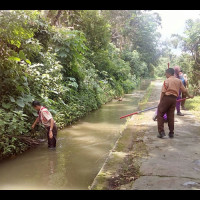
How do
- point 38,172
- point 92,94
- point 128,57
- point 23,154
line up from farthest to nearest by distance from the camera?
point 128,57
point 92,94
point 23,154
point 38,172

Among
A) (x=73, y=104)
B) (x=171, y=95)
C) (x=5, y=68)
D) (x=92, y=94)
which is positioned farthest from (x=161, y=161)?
(x=92, y=94)

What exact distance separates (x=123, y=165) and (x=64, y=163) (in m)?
1.53

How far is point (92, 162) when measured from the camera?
5242 millimetres

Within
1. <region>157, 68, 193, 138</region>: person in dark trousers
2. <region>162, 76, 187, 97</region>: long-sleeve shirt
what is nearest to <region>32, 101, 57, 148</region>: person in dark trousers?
<region>157, 68, 193, 138</region>: person in dark trousers

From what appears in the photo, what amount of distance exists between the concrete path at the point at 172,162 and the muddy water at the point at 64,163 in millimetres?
1081

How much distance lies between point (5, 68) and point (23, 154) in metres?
2.22

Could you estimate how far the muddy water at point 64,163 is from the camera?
4250 millimetres

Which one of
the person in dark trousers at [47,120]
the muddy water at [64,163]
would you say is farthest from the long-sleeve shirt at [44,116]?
the muddy water at [64,163]

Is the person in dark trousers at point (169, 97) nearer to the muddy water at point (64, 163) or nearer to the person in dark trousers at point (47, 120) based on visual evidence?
the muddy water at point (64, 163)

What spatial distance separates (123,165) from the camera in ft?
14.0

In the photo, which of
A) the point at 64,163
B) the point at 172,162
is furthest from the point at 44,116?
the point at 172,162

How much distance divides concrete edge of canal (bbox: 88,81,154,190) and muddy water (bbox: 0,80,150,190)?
450mm

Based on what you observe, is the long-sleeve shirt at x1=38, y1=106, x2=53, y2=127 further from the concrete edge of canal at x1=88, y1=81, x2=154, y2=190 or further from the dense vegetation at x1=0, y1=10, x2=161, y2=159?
the concrete edge of canal at x1=88, y1=81, x2=154, y2=190
